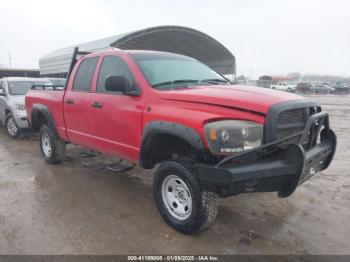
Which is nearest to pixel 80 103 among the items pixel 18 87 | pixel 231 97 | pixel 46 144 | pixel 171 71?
pixel 171 71

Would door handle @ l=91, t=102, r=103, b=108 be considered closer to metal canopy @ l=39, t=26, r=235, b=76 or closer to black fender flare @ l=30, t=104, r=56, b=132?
black fender flare @ l=30, t=104, r=56, b=132

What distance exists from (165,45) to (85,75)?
26.7 meters

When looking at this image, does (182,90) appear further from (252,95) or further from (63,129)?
(63,129)

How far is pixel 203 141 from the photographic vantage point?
323 cm

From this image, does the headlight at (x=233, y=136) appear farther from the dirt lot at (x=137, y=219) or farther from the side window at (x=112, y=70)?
the side window at (x=112, y=70)

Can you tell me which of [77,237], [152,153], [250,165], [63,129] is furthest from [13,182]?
[250,165]

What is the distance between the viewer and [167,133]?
11.9ft

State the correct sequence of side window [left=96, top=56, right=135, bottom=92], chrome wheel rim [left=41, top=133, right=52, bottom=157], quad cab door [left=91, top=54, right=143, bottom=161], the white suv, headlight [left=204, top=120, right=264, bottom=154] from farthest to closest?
the white suv, chrome wheel rim [left=41, top=133, right=52, bottom=157], side window [left=96, top=56, right=135, bottom=92], quad cab door [left=91, top=54, right=143, bottom=161], headlight [left=204, top=120, right=264, bottom=154]

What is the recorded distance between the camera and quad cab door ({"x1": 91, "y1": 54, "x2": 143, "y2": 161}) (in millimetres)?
4164

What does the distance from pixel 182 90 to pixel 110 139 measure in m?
1.39

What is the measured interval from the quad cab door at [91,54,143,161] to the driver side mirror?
15 cm

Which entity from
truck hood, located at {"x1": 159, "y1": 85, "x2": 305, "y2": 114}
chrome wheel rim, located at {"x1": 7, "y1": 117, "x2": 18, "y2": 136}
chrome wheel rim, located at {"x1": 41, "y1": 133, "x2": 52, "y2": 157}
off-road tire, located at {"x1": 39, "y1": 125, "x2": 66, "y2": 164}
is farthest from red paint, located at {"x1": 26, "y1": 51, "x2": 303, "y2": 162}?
chrome wheel rim, located at {"x1": 7, "y1": 117, "x2": 18, "y2": 136}

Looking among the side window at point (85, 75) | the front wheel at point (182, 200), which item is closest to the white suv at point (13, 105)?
the side window at point (85, 75)

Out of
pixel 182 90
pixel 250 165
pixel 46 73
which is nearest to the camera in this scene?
pixel 250 165
